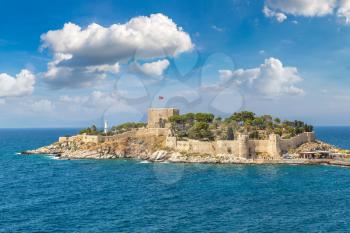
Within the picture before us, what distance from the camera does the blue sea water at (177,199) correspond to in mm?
40594

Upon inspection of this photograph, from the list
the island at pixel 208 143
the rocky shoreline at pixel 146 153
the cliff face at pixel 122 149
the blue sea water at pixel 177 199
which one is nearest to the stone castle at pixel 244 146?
the island at pixel 208 143

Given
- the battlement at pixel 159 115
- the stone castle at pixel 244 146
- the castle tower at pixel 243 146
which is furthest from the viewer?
the battlement at pixel 159 115

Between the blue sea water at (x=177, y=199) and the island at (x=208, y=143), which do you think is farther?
the island at (x=208, y=143)

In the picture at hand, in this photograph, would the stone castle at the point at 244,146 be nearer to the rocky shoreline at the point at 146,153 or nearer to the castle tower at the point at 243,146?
the castle tower at the point at 243,146

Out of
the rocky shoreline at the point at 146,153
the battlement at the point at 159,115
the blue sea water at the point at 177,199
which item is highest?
the battlement at the point at 159,115

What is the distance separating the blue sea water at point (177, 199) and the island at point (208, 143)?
7518mm

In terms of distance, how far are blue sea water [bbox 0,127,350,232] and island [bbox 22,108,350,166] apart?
7518mm

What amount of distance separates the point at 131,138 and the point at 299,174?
48.9 metres

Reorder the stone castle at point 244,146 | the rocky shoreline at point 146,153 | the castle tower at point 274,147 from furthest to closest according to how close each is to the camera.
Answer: the stone castle at point 244,146 → the castle tower at point 274,147 → the rocky shoreline at point 146,153

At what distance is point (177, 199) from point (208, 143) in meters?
40.4

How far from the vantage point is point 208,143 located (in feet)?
300

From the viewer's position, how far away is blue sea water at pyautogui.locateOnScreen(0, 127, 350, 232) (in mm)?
40594

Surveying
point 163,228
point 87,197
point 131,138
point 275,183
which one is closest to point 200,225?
point 163,228

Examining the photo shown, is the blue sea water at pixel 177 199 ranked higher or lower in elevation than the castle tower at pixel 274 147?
lower
